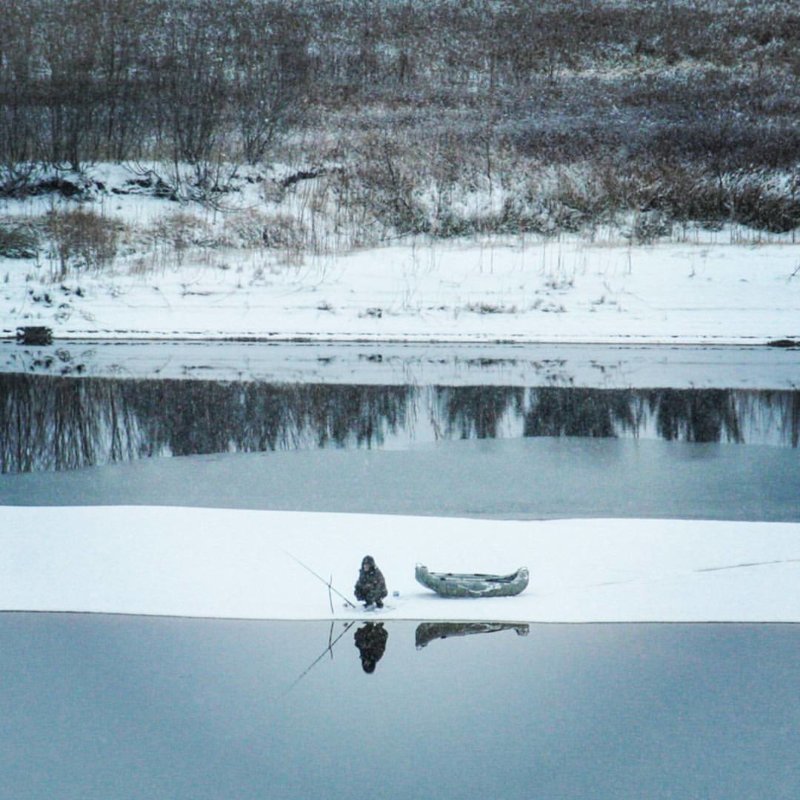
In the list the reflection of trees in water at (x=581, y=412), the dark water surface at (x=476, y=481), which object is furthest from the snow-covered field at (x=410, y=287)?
the dark water surface at (x=476, y=481)

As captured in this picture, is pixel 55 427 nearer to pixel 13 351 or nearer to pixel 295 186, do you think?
pixel 13 351

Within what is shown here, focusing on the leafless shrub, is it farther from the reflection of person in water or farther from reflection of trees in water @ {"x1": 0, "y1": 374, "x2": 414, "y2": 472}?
the reflection of person in water

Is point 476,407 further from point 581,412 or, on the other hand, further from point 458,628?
point 458,628

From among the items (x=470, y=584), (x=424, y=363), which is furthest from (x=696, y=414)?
(x=470, y=584)

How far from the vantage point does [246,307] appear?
22422mm

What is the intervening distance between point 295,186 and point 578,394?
16.9 metres

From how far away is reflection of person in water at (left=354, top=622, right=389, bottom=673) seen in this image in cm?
623

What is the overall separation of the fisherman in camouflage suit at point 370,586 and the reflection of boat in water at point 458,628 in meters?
0.30

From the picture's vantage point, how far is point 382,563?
26.4ft

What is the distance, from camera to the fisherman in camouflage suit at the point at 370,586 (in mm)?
6941

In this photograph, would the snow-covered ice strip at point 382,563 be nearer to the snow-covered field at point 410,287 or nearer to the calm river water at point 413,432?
the calm river water at point 413,432

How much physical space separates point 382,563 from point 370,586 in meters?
1.09

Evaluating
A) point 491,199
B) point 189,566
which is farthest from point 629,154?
point 189,566

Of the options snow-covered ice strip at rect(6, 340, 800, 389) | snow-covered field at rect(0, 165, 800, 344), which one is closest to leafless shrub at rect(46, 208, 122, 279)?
snow-covered field at rect(0, 165, 800, 344)
